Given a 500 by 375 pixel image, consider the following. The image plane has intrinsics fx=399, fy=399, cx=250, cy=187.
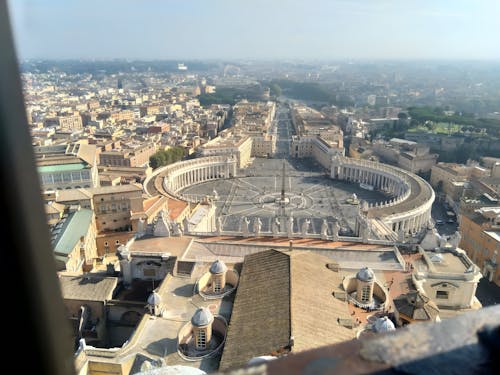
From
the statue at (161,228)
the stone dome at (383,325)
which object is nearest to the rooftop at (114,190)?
the statue at (161,228)

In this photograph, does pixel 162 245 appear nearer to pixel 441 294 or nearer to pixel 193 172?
pixel 441 294

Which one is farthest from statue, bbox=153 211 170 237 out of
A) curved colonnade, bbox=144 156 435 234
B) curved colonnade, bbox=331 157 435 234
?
curved colonnade, bbox=331 157 435 234

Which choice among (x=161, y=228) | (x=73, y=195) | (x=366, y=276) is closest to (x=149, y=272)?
(x=161, y=228)

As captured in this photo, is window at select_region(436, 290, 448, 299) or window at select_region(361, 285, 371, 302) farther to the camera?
window at select_region(436, 290, 448, 299)

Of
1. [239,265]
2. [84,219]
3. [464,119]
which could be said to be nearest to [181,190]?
[84,219]

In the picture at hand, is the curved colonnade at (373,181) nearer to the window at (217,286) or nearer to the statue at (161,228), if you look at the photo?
the statue at (161,228)

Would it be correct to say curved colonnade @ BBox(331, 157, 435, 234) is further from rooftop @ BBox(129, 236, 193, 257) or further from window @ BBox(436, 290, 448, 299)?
rooftop @ BBox(129, 236, 193, 257)
